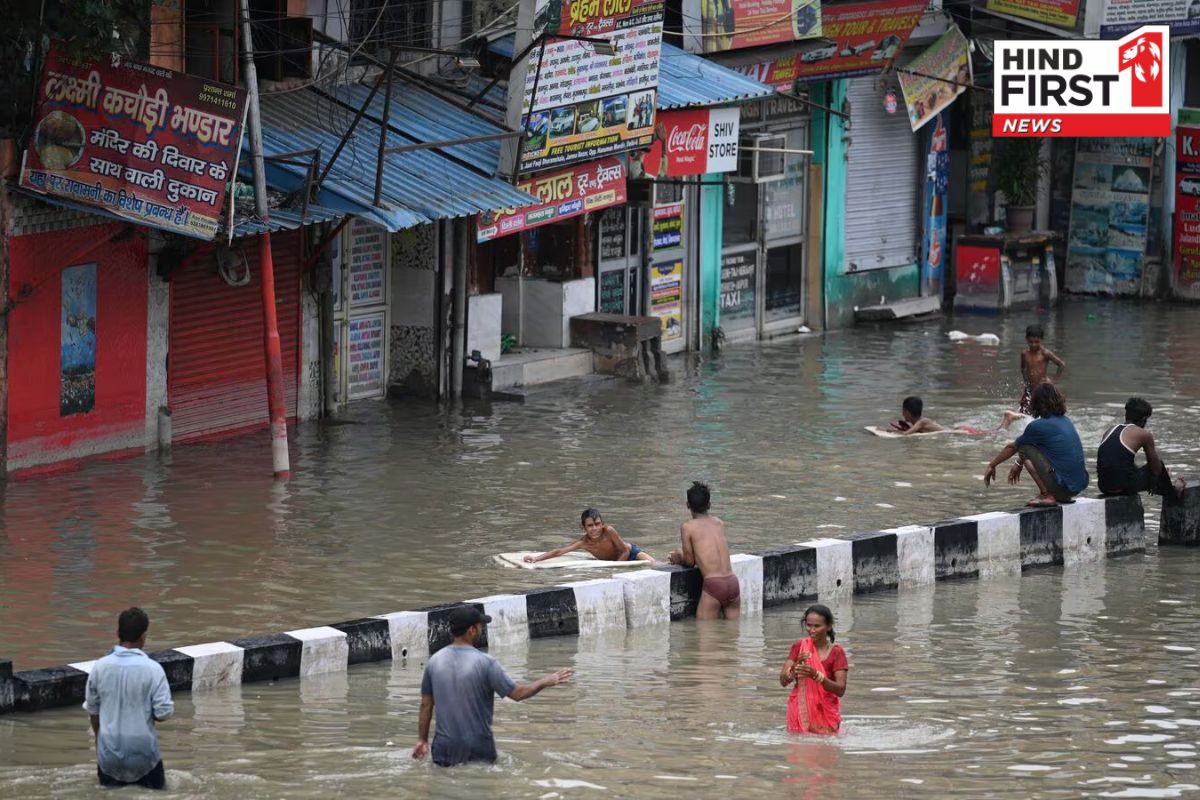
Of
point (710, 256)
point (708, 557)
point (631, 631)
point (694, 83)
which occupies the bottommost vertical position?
point (631, 631)

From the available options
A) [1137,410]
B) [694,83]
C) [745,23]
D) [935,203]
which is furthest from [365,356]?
[935,203]

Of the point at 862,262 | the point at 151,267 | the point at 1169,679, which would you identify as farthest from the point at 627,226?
the point at 1169,679

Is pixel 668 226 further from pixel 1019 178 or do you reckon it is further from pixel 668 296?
pixel 1019 178

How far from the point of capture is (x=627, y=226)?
77.6ft

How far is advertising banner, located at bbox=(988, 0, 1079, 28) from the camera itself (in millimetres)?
28286

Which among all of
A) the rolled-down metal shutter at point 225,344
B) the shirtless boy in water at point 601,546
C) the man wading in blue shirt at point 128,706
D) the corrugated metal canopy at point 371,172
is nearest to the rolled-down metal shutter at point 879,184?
the corrugated metal canopy at point 371,172

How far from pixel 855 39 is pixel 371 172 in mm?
9218

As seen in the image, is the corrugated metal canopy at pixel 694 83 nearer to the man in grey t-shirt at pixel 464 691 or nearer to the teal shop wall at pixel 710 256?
the teal shop wall at pixel 710 256

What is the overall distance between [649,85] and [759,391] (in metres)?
3.51

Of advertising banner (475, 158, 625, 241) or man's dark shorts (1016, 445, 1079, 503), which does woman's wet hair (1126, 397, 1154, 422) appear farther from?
advertising banner (475, 158, 625, 241)

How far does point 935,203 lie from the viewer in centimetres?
2909

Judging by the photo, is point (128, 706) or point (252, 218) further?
point (252, 218)

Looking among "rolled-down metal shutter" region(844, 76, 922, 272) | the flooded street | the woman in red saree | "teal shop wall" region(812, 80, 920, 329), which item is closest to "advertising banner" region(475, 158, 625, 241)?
the flooded street

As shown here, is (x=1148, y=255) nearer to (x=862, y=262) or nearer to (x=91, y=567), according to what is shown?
(x=862, y=262)
